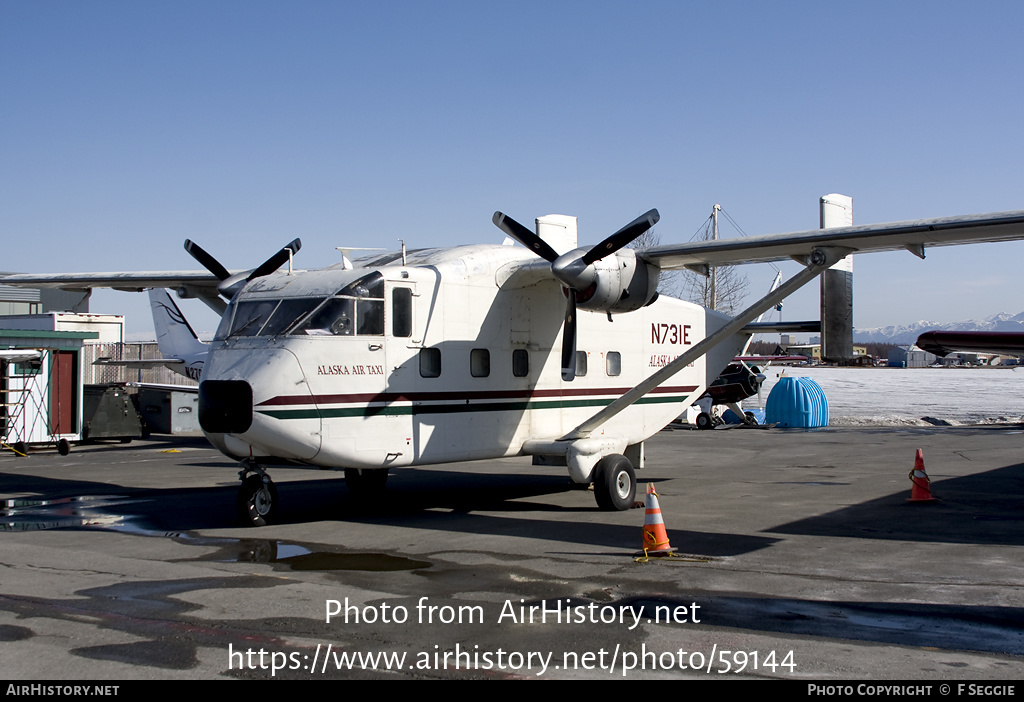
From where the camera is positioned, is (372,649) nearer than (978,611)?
Yes

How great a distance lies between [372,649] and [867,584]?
4.88m

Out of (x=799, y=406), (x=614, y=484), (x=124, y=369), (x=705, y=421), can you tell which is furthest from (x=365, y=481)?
(x=124, y=369)

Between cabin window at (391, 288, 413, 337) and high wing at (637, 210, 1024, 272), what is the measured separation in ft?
11.6

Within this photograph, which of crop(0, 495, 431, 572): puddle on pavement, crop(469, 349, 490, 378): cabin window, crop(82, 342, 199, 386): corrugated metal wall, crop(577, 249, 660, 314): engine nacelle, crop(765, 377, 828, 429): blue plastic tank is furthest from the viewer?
crop(82, 342, 199, 386): corrugated metal wall

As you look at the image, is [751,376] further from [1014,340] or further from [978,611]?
[978,611]

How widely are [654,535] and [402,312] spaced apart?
477cm

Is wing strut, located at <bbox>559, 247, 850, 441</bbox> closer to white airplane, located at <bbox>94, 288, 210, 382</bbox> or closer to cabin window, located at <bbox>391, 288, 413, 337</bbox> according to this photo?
cabin window, located at <bbox>391, 288, 413, 337</bbox>

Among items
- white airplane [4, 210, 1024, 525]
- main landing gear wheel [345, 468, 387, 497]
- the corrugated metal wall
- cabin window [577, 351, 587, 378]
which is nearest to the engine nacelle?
white airplane [4, 210, 1024, 525]

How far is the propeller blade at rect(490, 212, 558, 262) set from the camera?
13016 mm

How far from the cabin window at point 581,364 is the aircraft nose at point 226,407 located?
19.1ft

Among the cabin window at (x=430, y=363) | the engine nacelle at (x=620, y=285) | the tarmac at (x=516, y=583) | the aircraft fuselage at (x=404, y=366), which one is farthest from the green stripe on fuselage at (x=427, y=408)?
the engine nacelle at (x=620, y=285)

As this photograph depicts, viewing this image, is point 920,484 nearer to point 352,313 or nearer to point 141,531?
point 352,313
